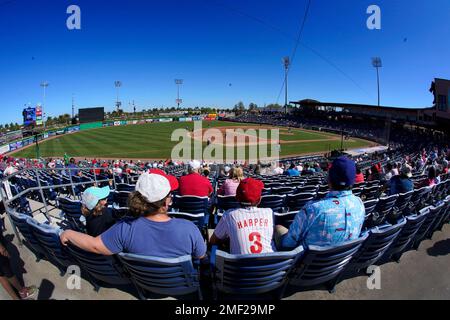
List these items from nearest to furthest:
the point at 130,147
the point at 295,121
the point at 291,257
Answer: the point at 291,257
the point at 130,147
the point at 295,121

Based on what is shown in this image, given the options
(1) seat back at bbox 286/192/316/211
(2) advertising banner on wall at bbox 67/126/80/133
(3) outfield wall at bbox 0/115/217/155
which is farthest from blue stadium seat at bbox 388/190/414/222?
(2) advertising banner on wall at bbox 67/126/80/133

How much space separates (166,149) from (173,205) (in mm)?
33713

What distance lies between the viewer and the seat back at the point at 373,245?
2.82 metres

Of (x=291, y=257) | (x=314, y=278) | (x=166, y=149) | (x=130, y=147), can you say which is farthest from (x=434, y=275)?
(x=130, y=147)

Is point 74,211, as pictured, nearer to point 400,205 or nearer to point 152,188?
point 152,188

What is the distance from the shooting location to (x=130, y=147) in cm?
4053

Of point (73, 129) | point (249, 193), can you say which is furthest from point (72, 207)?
point (73, 129)

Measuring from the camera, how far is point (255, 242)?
9.33ft

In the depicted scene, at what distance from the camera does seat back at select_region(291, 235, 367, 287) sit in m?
2.48

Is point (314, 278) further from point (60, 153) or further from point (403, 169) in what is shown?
point (60, 153)

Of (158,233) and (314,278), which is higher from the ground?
(158,233)

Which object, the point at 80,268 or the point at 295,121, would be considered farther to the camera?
the point at 295,121

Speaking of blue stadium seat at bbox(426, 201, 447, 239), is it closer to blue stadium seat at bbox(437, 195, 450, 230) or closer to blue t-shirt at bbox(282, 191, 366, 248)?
blue stadium seat at bbox(437, 195, 450, 230)

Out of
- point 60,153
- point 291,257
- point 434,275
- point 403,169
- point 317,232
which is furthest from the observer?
point 60,153
